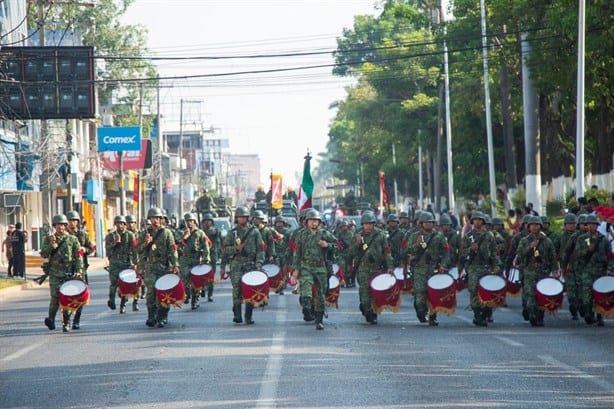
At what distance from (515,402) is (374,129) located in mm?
74272

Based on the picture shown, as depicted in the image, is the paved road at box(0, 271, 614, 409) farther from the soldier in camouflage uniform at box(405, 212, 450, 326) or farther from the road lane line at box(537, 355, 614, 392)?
the soldier in camouflage uniform at box(405, 212, 450, 326)

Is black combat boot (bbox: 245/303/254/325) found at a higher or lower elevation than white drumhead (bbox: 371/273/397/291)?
lower

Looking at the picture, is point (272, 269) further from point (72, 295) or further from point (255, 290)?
point (72, 295)

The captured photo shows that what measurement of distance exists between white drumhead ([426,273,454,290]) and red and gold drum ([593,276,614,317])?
2300mm

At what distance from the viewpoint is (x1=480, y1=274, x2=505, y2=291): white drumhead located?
20.6 meters

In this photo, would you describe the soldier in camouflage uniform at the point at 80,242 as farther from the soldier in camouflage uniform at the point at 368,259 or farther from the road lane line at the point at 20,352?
the soldier in camouflage uniform at the point at 368,259

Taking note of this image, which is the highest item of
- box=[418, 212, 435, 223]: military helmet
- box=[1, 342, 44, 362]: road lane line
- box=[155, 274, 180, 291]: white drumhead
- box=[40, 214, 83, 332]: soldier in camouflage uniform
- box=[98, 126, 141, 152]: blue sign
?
box=[98, 126, 141, 152]: blue sign

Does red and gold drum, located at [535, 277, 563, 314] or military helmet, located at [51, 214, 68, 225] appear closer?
red and gold drum, located at [535, 277, 563, 314]

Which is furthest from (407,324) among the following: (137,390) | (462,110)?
(462,110)

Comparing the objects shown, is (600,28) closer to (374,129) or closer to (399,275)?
(399,275)

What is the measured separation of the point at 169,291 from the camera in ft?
68.1

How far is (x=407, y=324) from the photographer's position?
21.4 meters

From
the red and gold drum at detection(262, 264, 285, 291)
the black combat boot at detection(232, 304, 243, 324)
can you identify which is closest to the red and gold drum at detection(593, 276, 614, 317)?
the black combat boot at detection(232, 304, 243, 324)

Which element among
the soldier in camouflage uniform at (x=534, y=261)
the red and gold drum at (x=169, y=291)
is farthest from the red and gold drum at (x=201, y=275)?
the soldier in camouflage uniform at (x=534, y=261)
